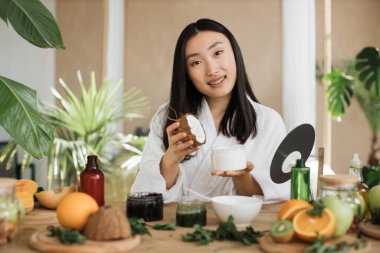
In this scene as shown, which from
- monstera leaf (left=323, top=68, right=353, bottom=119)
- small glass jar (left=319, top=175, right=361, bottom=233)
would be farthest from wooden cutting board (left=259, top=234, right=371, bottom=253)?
monstera leaf (left=323, top=68, right=353, bottom=119)

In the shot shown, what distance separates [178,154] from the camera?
190 cm

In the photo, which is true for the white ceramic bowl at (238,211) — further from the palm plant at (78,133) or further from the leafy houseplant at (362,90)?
the leafy houseplant at (362,90)

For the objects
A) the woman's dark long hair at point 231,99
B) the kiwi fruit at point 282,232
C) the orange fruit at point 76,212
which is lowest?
the kiwi fruit at point 282,232

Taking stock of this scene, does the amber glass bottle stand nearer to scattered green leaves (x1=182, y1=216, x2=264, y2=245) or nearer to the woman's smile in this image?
scattered green leaves (x1=182, y1=216, x2=264, y2=245)

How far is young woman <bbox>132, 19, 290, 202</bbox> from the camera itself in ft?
6.64

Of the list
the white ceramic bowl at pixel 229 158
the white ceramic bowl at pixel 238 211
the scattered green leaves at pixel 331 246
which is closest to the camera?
the scattered green leaves at pixel 331 246

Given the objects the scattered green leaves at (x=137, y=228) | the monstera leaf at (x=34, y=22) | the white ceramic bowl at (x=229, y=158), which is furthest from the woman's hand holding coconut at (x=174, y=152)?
the monstera leaf at (x=34, y=22)

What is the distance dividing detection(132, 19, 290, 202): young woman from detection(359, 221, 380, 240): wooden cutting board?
60 cm

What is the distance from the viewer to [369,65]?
4285 mm

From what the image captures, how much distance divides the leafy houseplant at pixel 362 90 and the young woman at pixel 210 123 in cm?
224

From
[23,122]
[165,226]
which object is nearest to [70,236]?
[165,226]

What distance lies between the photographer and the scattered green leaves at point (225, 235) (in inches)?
48.8

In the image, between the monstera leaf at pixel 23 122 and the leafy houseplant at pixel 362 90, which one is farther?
the leafy houseplant at pixel 362 90

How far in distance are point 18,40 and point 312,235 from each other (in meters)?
4.80
